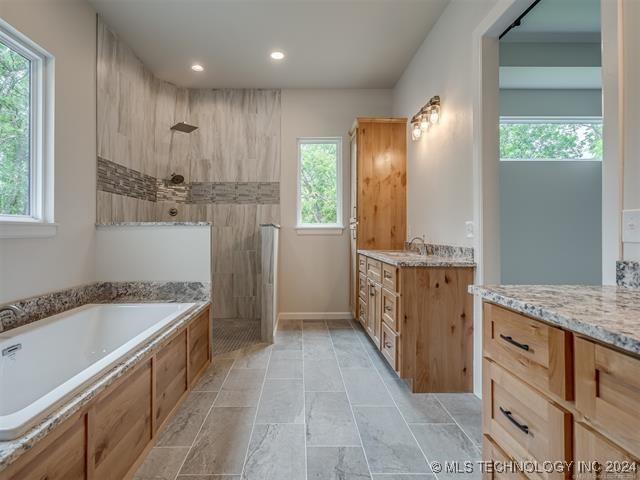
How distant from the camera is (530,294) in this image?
3.30ft

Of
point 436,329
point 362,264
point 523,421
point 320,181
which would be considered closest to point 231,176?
point 320,181

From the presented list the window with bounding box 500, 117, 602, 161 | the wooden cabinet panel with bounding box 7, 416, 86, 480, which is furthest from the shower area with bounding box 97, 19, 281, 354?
the wooden cabinet panel with bounding box 7, 416, 86, 480

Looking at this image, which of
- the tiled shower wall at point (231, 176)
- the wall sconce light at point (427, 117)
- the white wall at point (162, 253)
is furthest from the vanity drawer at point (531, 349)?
the tiled shower wall at point (231, 176)

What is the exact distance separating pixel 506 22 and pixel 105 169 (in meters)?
3.11

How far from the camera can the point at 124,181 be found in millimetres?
3102

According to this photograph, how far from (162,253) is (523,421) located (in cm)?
257

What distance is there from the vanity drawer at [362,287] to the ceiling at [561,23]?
245 centimetres

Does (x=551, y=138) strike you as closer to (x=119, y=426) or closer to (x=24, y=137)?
(x=119, y=426)

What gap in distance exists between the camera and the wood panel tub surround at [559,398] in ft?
2.07

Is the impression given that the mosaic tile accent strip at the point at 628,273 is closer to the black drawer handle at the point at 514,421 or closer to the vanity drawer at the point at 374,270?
the black drawer handle at the point at 514,421

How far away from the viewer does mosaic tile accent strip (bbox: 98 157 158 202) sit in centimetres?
274

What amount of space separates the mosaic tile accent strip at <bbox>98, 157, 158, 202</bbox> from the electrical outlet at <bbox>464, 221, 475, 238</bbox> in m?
2.87

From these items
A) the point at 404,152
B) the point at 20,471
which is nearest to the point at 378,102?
the point at 404,152

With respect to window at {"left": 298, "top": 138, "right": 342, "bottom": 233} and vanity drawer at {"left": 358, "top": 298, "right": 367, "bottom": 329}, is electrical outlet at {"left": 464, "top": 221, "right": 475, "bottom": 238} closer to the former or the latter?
vanity drawer at {"left": 358, "top": 298, "right": 367, "bottom": 329}
